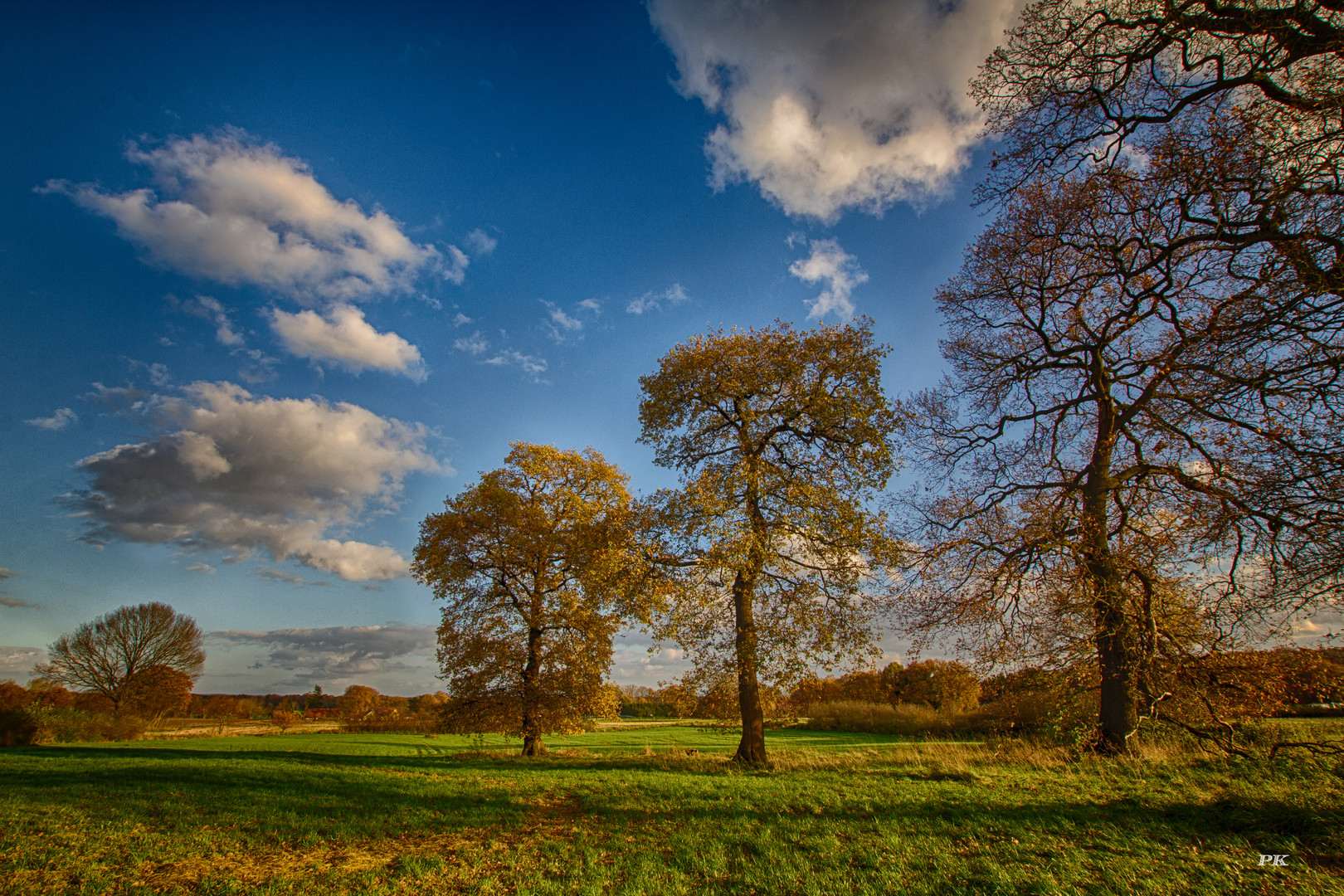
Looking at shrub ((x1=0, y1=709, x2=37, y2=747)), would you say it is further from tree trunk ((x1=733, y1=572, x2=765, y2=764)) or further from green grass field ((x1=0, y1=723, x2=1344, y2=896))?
tree trunk ((x1=733, y1=572, x2=765, y2=764))

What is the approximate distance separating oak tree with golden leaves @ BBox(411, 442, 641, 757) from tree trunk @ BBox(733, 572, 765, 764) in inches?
209

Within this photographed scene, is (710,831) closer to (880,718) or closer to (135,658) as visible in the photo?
(880,718)

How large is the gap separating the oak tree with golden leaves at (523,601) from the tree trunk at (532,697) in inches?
1.6

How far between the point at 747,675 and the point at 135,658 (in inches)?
2375

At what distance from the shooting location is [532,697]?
20531 millimetres

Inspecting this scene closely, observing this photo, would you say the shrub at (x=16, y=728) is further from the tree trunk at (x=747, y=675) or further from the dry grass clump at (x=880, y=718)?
the dry grass clump at (x=880, y=718)

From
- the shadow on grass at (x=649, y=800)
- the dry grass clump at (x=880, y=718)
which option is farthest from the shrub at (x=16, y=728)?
the dry grass clump at (x=880, y=718)

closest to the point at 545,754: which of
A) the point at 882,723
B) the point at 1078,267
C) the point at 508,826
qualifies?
the point at 508,826

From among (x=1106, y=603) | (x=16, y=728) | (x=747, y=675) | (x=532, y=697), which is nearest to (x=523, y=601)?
(x=532, y=697)

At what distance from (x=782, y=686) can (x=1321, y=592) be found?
10824 millimetres

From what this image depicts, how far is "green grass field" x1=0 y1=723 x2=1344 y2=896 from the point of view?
254 inches

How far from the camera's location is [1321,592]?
7.07 metres

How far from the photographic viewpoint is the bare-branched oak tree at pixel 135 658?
145 ft

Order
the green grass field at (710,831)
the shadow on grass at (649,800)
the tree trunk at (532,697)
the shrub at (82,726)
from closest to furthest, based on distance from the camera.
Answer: the green grass field at (710,831) < the shadow on grass at (649,800) < the tree trunk at (532,697) < the shrub at (82,726)
